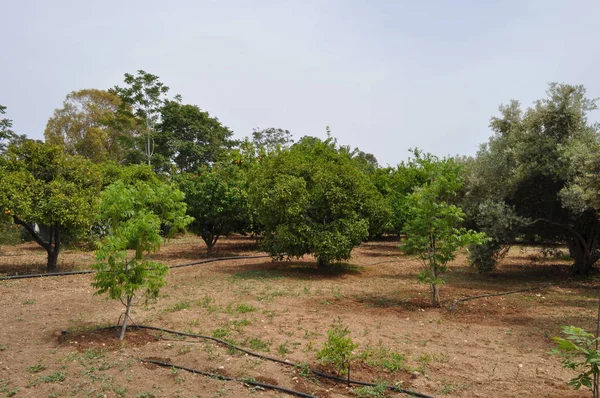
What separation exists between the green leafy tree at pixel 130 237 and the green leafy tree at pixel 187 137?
2807cm

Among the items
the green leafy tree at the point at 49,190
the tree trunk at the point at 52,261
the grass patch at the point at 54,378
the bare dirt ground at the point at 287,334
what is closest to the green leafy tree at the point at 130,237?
the bare dirt ground at the point at 287,334

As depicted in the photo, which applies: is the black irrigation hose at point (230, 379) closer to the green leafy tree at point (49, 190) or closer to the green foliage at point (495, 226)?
the green leafy tree at point (49, 190)

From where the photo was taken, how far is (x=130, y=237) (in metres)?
6.65

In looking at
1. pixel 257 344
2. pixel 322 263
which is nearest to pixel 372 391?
pixel 257 344

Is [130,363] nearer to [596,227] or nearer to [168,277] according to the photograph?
[168,277]

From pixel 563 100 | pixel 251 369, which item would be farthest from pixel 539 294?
pixel 251 369

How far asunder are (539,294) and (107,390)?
990cm

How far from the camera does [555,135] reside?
12.5m

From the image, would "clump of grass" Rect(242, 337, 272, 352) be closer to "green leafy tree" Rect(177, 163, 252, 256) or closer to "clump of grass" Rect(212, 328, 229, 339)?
"clump of grass" Rect(212, 328, 229, 339)

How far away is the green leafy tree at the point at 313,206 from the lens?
13.1 m

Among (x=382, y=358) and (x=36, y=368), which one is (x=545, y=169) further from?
(x=36, y=368)

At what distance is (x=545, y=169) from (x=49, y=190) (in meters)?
13.5

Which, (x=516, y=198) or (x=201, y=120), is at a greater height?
(x=201, y=120)

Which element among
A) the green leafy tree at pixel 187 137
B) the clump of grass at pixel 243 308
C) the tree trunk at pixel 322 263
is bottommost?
the clump of grass at pixel 243 308
